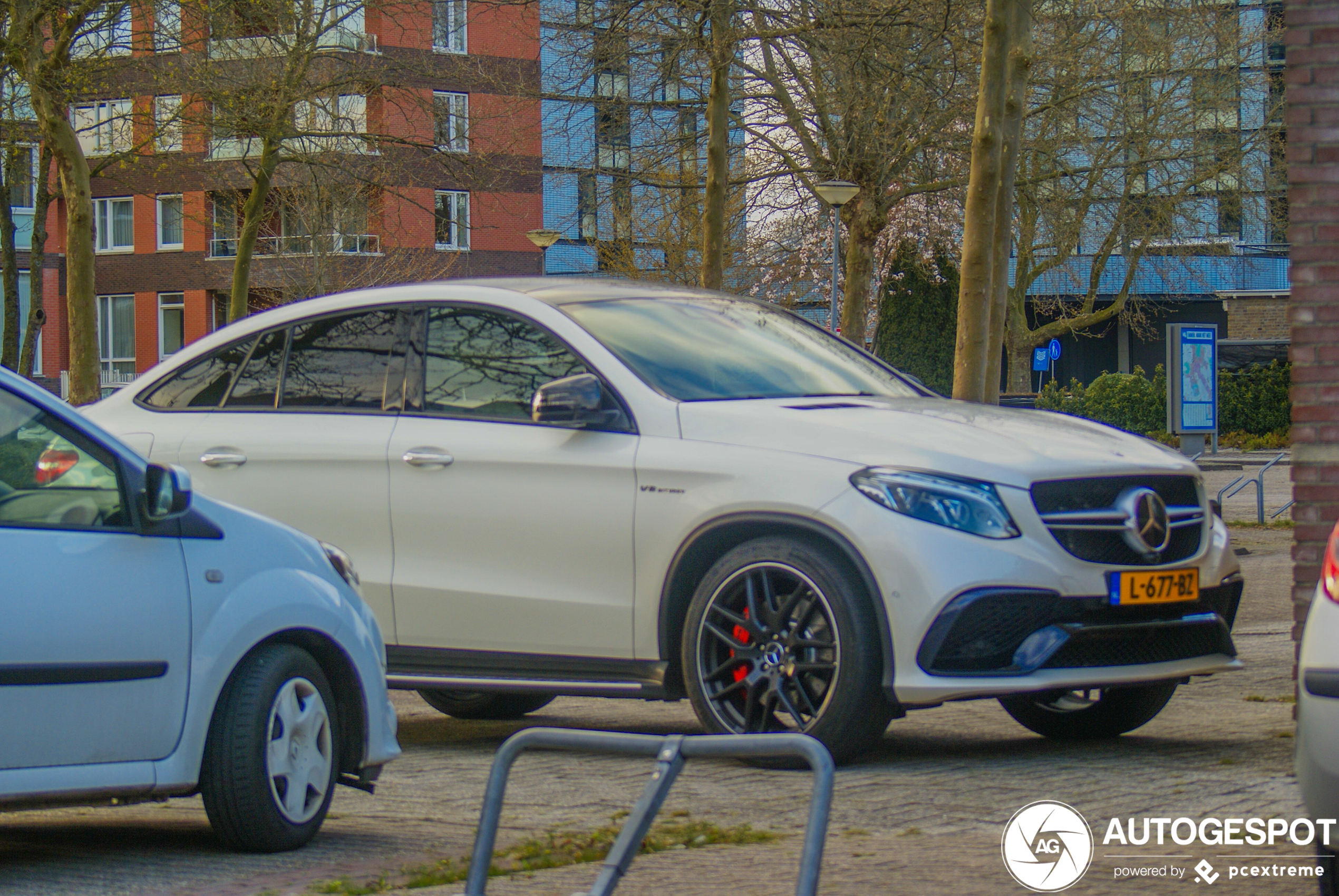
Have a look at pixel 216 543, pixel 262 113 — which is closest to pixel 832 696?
pixel 216 543

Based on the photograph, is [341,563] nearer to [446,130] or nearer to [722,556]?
[722,556]

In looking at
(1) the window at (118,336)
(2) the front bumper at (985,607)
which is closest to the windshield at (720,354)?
(2) the front bumper at (985,607)

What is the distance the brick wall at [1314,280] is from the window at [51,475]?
3983mm

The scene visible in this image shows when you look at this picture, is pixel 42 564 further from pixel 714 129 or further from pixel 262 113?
pixel 262 113

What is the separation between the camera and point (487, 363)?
7.25 meters

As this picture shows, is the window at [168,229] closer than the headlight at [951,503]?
No

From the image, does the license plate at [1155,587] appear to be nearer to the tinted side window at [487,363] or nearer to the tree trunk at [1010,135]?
the tinted side window at [487,363]

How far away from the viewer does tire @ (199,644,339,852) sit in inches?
201

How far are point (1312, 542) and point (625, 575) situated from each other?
8.22 feet

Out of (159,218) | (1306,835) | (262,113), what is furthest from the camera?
(159,218)

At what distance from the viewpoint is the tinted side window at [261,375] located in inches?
303

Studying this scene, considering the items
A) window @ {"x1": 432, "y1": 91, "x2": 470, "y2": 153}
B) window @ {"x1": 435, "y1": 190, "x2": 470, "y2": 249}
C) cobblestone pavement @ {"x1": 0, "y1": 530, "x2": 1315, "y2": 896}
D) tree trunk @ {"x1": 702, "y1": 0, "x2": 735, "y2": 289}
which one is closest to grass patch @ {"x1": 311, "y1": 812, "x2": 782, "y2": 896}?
cobblestone pavement @ {"x1": 0, "y1": 530, "x2": 1315, "y2": 896}

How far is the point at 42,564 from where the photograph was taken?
477cm

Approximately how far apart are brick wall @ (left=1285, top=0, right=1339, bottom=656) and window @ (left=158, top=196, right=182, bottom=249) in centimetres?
5501
